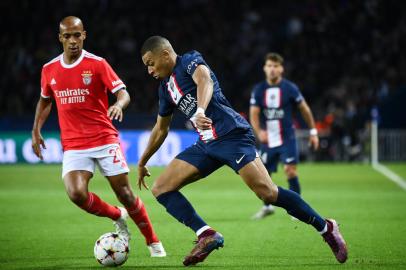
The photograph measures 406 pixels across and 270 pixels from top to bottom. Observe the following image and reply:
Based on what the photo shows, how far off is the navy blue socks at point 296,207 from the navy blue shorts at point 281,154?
16.3ft

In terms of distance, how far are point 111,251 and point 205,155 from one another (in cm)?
126

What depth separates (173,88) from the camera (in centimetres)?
762

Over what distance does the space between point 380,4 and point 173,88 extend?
22431mm

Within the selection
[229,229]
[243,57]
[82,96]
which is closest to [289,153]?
[229,229]

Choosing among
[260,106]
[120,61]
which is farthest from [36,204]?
[120,61]

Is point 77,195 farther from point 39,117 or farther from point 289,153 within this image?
point 289,153

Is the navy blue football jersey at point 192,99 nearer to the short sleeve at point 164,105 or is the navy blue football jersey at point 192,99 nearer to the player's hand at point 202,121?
the short sleeve at point 164,105

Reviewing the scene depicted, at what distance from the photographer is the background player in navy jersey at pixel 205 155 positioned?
293 inches

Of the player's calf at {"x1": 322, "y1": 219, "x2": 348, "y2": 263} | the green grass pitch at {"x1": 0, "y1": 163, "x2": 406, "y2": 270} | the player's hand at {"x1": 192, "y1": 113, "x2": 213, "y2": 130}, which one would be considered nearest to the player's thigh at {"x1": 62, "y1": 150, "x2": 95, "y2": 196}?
the green grass pitch at {"x1": 0, "y1": 163, "x2": 406, "y2": 270}

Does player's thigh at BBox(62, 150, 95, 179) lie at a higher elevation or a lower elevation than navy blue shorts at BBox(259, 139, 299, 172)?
higher

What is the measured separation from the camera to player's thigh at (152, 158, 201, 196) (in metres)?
7.62

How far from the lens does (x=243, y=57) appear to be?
96.6ft

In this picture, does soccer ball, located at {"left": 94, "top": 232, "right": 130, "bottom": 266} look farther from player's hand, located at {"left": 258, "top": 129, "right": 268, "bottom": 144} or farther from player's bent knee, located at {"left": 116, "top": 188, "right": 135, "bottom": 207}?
player's hand, located at {"left": 258, "top": 129, "right": 268, "bottom": 144}

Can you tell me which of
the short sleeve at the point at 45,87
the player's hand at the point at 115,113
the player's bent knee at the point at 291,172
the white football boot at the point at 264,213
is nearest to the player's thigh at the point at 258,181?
the player's hand at the point at 115,113
